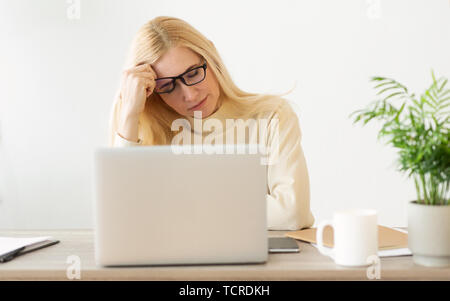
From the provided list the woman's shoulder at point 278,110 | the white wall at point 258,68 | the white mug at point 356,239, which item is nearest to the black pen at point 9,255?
the white mug at point 356,239

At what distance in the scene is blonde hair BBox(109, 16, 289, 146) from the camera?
6.20ft

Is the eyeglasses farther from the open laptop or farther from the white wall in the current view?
the white wall

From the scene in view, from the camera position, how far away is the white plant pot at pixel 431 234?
941mm

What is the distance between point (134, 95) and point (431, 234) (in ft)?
4.13

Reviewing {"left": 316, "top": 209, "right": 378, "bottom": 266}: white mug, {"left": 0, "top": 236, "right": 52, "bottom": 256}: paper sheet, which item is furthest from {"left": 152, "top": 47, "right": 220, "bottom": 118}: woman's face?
{"left": 316, "top": 209, "right": 378, "bottom": 266}: white mug

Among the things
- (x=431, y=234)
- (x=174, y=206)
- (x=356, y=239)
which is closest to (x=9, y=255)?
(x=174, y=206)

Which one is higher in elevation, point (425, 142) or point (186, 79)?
point (186, 79)

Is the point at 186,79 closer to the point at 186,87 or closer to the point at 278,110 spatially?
the point at 186,87

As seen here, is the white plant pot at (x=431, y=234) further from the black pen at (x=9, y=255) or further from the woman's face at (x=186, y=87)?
the woman's face at (x=186, y=87)

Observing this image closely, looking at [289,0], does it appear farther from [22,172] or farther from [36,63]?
[22,172]

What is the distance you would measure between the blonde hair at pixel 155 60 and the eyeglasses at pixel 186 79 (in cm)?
6

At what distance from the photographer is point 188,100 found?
1.91 m

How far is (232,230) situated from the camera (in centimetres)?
99
